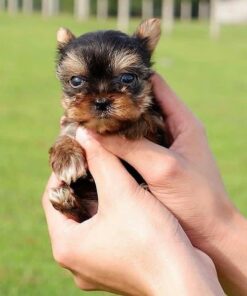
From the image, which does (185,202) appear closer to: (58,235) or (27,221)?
(58,235)

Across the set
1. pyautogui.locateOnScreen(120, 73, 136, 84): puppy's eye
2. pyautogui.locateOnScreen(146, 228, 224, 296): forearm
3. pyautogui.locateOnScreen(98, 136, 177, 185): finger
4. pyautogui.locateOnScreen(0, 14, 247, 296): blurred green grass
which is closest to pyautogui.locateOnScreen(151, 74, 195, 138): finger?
pyautogui.locateOnScreen(120, 73, 136, 84): puppy's eye

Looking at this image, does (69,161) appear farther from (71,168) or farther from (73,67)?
(73,67)

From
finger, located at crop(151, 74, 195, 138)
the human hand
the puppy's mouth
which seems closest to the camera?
the human hand

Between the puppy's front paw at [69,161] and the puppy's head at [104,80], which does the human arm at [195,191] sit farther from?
the puppy's front paw at [69,161]

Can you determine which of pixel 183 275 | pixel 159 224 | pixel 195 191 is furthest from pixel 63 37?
pixel 183 275

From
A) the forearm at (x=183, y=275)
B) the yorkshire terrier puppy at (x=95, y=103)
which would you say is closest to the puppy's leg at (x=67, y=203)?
the yorkshire terrier puppy at (x=95, y=103)

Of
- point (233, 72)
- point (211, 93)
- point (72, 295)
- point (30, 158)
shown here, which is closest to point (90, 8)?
point (233, 72)

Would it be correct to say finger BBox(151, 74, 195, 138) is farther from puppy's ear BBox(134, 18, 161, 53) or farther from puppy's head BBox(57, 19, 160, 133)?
puppy's ear BBox(134, 18, 161, 53)
